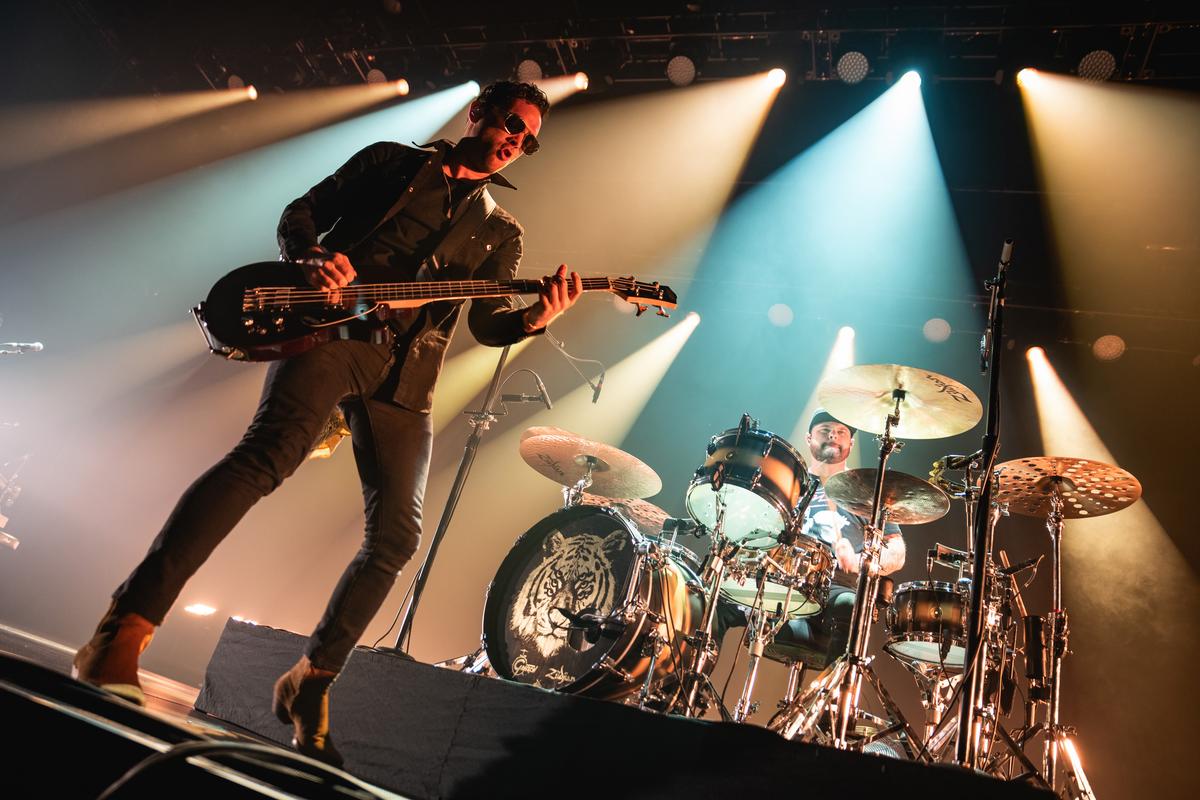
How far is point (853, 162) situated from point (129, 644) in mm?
6796

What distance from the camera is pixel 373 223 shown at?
8.32 ft

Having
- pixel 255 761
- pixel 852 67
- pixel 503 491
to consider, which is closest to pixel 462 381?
pixel 503 491

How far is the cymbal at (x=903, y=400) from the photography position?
4.03 meters

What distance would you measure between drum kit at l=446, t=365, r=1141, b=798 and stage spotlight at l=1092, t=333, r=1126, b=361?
3.52m

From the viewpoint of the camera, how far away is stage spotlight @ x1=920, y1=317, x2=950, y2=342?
7.51 meters

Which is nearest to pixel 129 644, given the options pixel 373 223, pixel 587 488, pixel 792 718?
pixel 373 223

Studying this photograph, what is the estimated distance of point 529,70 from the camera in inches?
263

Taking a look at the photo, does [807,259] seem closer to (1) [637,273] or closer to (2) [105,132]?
(1) [637,273]

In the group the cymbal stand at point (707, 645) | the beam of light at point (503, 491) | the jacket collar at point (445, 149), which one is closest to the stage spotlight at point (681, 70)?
the beam of light at point (503, 491)

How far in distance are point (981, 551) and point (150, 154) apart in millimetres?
9766

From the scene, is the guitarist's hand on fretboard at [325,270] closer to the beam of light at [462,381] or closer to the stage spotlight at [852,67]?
the stage spotlight at [852,67]

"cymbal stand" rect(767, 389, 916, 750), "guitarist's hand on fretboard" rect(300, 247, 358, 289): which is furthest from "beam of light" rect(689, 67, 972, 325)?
"guitarist's hand on fretboard" rect(300, 247, 358, 289)

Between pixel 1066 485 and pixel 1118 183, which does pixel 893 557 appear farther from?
pixel 1118 183

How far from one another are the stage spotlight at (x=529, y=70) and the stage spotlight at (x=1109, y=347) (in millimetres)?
5866
